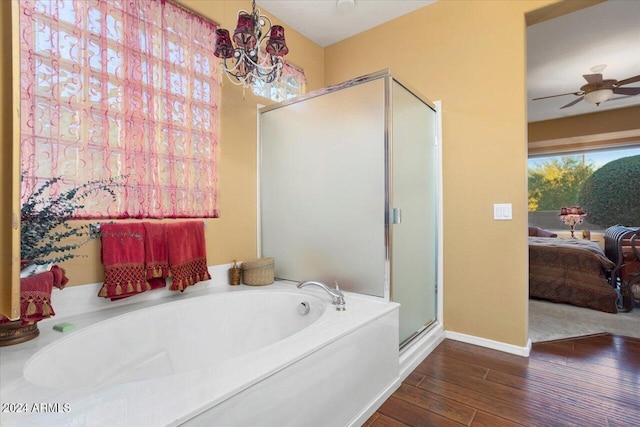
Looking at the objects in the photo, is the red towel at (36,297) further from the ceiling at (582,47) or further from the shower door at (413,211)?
the ceiling at (582,47)

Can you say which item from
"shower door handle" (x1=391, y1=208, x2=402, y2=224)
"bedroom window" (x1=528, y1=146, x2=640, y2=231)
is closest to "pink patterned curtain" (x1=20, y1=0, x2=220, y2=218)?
"shower door handle" (x1=391, y1=208, x2=402, y2=224)

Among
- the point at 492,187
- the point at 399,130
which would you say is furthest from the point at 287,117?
the point at 492,187

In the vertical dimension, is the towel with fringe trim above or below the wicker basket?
above

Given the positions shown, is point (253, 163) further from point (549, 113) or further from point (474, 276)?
point (549, 113)

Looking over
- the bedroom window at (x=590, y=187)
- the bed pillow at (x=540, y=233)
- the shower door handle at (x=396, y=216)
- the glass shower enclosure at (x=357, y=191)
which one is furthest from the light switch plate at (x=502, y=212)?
the bedroom window at (x=590, y=187)

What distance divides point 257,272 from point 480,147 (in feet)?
6.35

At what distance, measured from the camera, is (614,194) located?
17.5ft

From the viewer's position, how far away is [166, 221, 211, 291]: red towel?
191cm

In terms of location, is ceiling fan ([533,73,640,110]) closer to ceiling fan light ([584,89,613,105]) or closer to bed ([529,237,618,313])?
ceiling fan light ([584,89,613,105])

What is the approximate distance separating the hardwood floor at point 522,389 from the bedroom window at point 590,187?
4057mm

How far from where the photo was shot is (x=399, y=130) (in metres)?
2.07

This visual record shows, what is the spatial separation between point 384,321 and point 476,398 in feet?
2.15

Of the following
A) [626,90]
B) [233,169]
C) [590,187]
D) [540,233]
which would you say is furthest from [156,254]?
[590,187]

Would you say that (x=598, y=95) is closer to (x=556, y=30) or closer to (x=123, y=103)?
(x=556, y=30)
